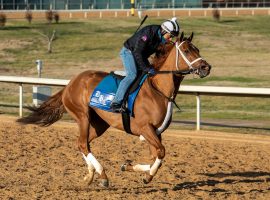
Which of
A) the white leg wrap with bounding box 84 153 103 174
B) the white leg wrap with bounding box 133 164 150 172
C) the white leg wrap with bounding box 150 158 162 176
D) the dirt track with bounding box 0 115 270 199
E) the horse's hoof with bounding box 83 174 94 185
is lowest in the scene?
the dirt track with bounding box 0 115 270 199

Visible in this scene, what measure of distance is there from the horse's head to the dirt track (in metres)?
1.48

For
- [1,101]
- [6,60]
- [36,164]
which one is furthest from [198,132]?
[6,60]

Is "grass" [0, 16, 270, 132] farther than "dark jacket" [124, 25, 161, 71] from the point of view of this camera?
Yes

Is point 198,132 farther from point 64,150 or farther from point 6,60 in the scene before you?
point 6,60

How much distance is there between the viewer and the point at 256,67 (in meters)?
34.2

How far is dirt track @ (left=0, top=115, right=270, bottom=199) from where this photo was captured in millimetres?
9016

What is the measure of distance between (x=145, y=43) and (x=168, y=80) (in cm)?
54

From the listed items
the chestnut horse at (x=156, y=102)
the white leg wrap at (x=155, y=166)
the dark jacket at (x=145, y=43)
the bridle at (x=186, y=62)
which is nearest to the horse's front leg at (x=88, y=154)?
the chestnut horse at (x=156, y=102)

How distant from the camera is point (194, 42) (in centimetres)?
4556

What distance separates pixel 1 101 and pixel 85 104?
14176mm

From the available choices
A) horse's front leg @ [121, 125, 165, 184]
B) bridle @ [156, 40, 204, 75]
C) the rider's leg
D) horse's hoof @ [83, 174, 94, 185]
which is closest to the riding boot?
the rider's leg

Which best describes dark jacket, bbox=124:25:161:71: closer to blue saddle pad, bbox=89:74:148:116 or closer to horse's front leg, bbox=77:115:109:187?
blue saddle pad, bbox=89:74:148:116

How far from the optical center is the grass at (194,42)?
22344 mm

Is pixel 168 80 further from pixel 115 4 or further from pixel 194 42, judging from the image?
pixel 115 4
